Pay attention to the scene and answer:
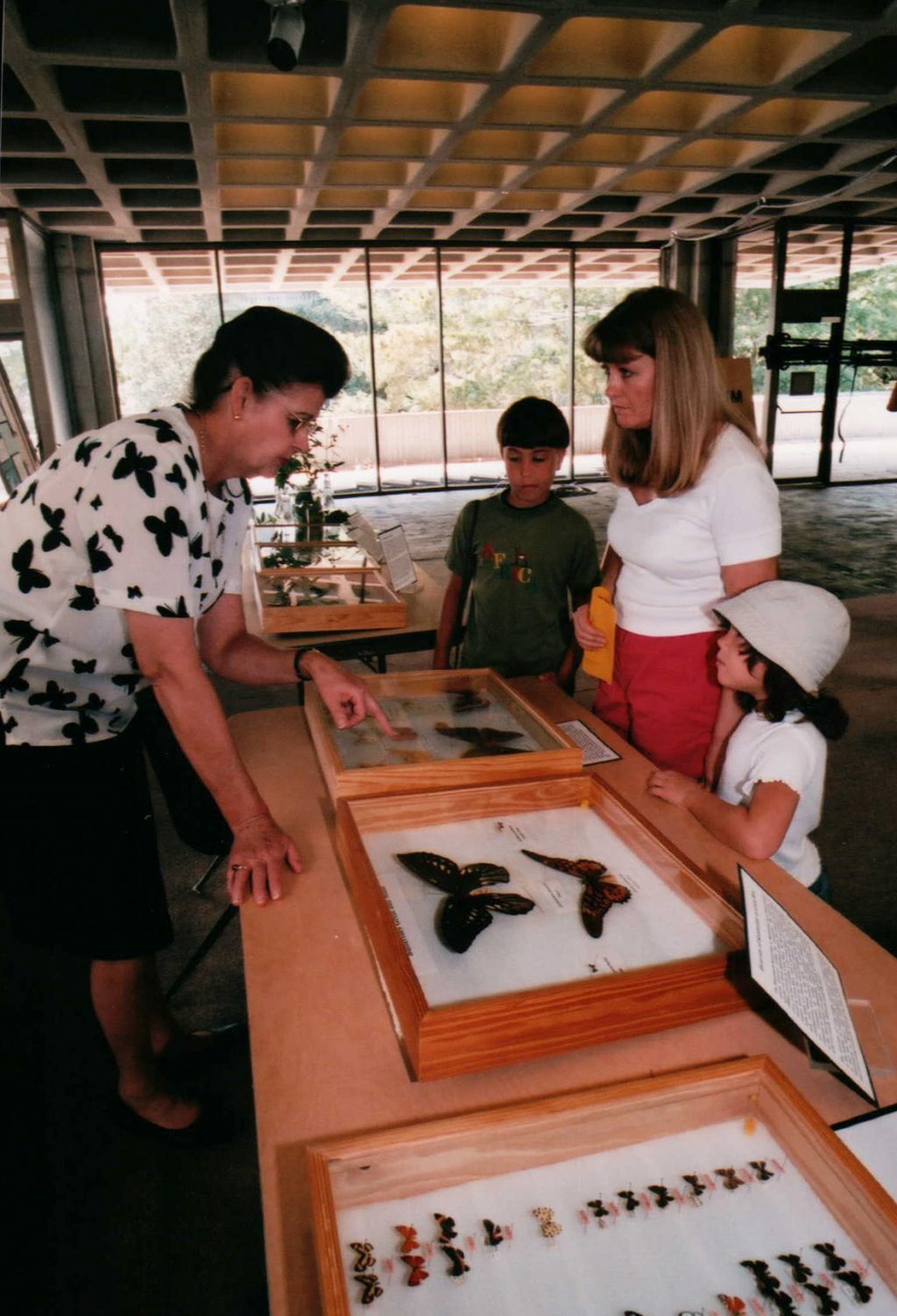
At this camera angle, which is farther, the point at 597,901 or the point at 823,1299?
the point at 597,901

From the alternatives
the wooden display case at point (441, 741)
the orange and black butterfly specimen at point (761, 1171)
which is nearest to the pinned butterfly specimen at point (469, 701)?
the wooden display case at point (441, 741)

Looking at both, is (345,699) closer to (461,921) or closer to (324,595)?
(461,921)

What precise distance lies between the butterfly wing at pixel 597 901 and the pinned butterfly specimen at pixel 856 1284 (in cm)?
38

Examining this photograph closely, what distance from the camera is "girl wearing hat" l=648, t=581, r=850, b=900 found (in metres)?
1.26

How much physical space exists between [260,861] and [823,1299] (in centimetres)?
78

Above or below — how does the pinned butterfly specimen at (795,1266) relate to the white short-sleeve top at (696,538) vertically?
below

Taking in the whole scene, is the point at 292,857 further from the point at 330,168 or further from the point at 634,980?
the point at 330,168

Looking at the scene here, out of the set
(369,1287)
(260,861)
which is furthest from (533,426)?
(369,1287)

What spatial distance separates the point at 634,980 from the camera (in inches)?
33.5

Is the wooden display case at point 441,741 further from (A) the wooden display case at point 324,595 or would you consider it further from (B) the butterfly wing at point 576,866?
(A) the wooden display case at point 324,595

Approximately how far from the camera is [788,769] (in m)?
1.27

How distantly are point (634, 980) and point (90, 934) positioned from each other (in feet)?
3.18

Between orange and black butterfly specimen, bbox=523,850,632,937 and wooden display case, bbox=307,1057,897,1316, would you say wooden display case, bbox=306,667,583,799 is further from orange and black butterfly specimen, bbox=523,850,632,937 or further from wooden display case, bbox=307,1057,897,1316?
wooden display case, bbox=307,1057,897,1316

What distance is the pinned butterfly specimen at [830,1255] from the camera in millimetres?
627
